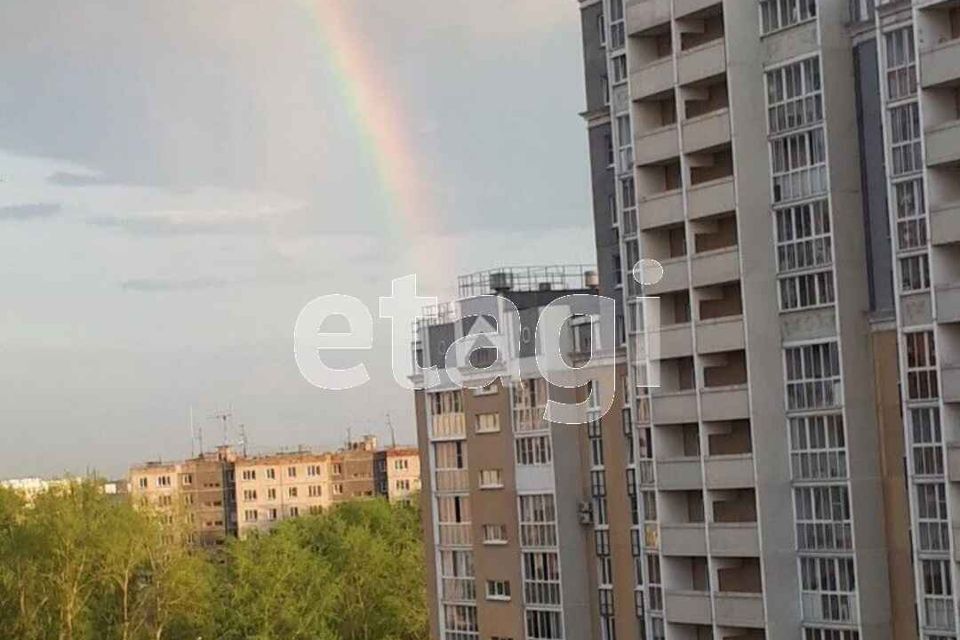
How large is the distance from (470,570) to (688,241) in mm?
16124

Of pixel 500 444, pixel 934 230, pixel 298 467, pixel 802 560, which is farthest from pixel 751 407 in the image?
pixel 298 467

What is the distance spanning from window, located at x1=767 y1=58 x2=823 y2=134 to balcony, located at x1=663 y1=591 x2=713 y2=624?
980cm

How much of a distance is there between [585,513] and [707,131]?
1266 cm

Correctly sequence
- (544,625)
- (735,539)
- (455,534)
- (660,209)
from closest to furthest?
(735,539), (660,209), (544,625), (455,534)

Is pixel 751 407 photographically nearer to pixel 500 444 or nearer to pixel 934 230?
pixel 934 230

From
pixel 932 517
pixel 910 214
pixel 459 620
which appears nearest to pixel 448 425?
pixel 459 620

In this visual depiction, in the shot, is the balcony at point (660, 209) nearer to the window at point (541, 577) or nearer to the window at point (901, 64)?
the window at point (901, 64)

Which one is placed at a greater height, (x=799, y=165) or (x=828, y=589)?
(x=799, y=165)

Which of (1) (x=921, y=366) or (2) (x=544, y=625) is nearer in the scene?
(1) (x=921, y=366)

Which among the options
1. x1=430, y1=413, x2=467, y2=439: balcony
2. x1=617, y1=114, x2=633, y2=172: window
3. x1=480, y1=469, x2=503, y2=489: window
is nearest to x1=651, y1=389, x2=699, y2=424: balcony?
x1=617, y1=114, x2=633, y2=172: window

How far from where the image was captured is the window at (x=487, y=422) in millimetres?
51375

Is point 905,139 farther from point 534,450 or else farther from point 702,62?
point 534,450

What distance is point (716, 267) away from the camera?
3916 centimetres

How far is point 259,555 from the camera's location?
7462 centimetres
